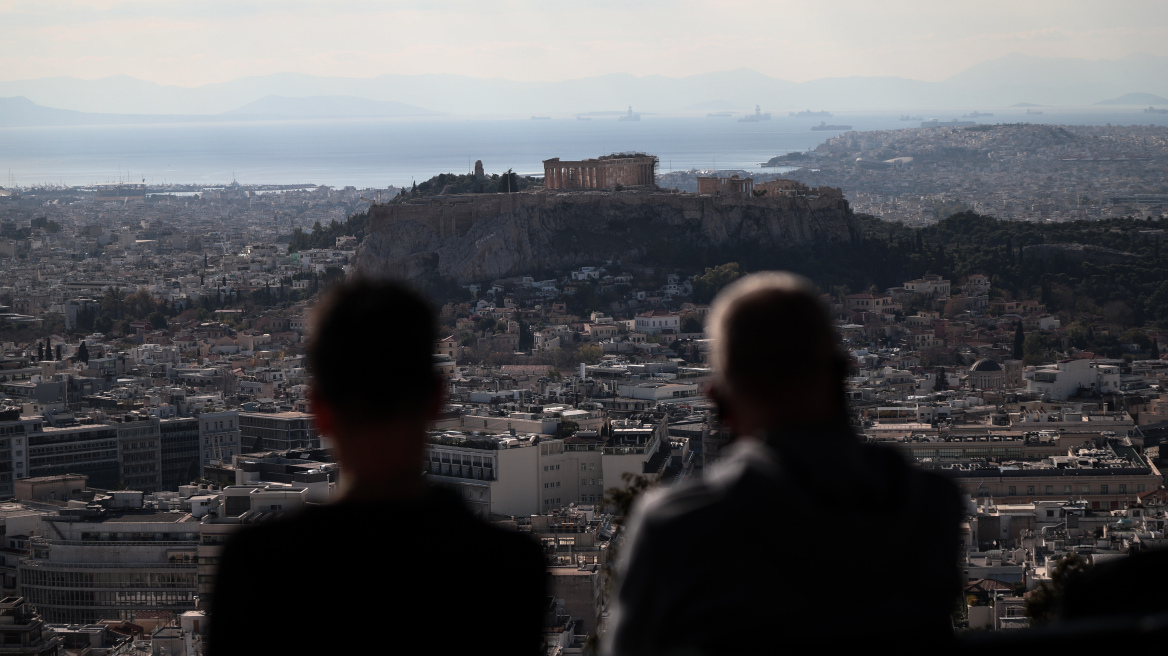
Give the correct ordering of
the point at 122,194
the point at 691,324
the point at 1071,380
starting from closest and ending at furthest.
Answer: the point at 1071,380, the point at 691,324, the point at 122,194

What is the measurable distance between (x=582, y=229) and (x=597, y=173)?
12.1 feet

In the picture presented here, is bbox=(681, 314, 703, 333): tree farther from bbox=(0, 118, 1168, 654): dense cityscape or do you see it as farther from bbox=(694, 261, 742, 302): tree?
bbox=(694, 261, 742, 302): tree

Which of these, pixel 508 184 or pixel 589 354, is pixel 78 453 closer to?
pixel 589 354

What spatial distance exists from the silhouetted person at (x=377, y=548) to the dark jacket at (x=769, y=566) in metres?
0.16

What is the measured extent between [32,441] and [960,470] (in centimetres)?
1529

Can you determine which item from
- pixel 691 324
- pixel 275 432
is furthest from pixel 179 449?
pixel 691 324

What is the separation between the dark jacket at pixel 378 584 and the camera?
213 centimetres

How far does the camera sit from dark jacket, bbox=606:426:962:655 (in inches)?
82.2

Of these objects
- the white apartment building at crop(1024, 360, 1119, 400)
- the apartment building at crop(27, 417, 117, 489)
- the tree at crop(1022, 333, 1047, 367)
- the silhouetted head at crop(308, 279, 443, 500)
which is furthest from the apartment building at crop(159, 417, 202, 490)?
the silhouetted head at crop(308, 279, 443, 500)

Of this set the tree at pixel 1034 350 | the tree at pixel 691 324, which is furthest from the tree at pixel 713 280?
Answer: the tree at pixel 1034 350

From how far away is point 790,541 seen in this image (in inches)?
82.7

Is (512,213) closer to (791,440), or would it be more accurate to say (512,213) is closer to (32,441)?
(32,441)

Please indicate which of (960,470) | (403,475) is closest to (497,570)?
(403,475)

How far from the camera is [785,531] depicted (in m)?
2.10
